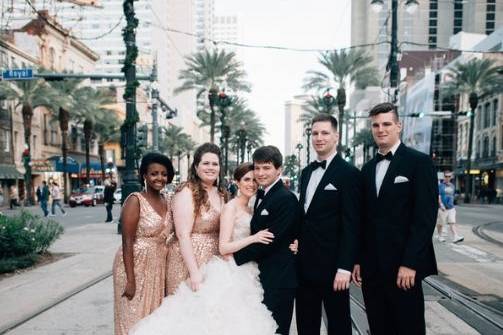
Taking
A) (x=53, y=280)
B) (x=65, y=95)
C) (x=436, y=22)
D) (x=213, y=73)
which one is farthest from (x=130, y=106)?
(x=436, y=22)

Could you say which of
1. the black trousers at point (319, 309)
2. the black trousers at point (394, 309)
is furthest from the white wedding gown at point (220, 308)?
the black trousers at point (394, 309)

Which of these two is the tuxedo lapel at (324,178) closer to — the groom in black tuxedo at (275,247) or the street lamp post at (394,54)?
the groom in black tuxedo at (275,247)

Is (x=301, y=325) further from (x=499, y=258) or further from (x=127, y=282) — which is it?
(x=499, y=258)

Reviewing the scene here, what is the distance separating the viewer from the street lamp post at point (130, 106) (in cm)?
1250

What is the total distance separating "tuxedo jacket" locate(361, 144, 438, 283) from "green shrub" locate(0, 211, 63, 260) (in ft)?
24.5

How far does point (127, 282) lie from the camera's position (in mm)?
3561

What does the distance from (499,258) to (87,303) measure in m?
8.83

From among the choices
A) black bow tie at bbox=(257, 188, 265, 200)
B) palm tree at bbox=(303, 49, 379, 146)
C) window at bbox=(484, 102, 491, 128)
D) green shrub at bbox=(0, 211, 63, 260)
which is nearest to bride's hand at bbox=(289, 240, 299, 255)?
black bow tie at bbox=(257, 188, 265, 200)

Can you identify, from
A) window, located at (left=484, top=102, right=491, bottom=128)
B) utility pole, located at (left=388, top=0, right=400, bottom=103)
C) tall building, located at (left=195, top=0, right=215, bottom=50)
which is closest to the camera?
utility pole, located at (left=388, top=0, right=400, bottom=103)

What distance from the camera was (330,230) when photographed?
3.39 metres

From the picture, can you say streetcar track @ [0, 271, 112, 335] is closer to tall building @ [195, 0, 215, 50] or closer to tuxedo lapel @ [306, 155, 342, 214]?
tuxedo lapel @ [306, 155, 342, 214]

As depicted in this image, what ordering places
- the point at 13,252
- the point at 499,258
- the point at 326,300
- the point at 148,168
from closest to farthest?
the point at 326,300, the point at 148,168, the point at 13,252, the point at 499,258

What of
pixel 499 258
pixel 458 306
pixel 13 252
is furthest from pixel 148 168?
pixel 499 258

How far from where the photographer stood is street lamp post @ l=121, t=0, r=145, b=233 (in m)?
12.5
